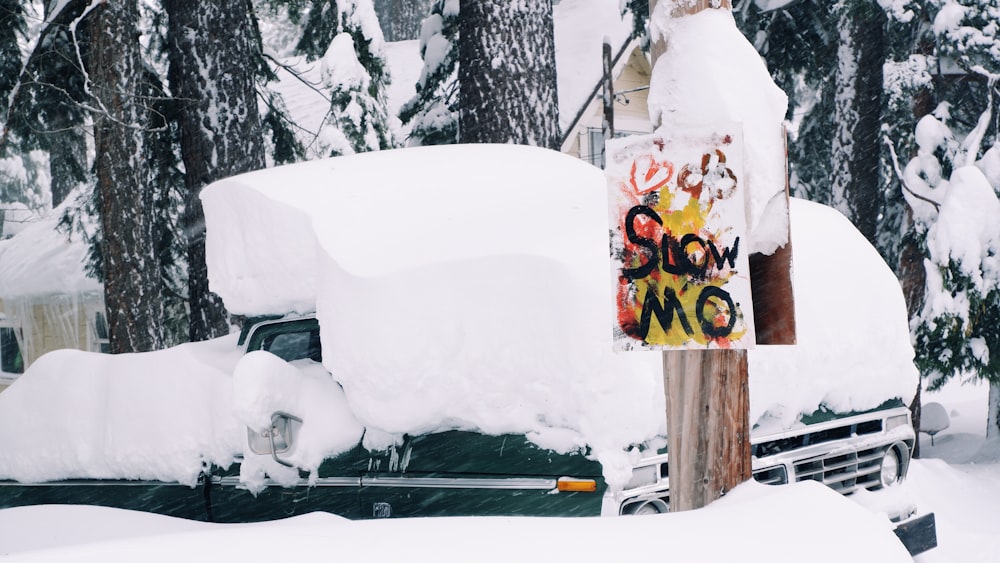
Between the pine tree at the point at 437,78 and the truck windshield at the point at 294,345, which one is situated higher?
the pine tree at the point at 437,78

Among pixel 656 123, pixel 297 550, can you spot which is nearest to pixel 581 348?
pixel 656 123

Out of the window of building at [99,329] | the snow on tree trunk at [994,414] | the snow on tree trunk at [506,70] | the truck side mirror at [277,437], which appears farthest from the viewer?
the window of building at [99,329]

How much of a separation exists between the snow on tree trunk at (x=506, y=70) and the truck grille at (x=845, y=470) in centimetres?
354

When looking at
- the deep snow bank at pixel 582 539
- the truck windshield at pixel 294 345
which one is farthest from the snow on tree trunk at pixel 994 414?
the deep snow bank at pixel 582 539

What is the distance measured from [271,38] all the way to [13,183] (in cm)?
1877

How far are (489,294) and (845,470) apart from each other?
223 cm

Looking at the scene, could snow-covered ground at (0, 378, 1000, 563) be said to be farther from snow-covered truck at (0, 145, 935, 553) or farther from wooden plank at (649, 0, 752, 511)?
snow-covered truck at (0, 145, 935, 553)

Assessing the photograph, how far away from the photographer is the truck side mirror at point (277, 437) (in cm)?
415

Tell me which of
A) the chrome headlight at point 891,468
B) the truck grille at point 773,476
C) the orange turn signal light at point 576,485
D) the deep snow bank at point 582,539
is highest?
the deep snow bank at point 582,539

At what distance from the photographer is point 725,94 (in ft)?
10.3

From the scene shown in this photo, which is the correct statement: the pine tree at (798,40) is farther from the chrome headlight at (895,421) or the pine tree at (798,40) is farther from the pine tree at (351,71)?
the chrome headlight at (895,421)

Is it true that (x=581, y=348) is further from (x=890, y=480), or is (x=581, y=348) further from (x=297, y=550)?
(x=890, y=480)

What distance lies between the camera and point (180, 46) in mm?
8859

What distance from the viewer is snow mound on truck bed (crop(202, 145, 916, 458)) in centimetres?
391
